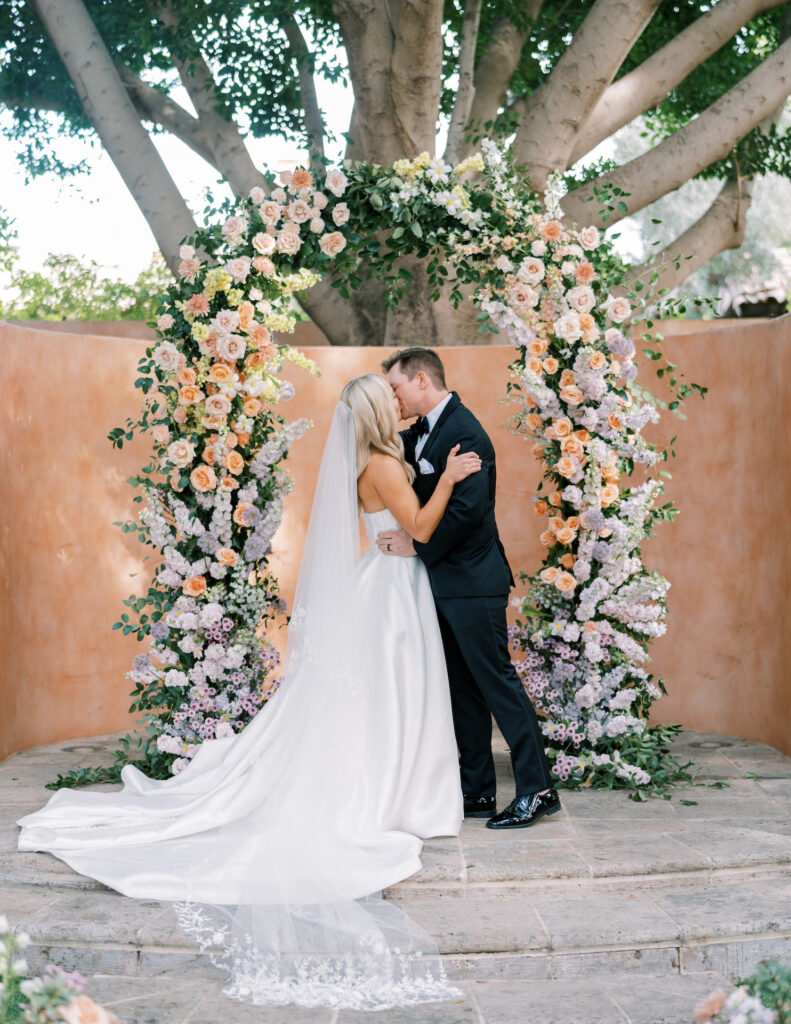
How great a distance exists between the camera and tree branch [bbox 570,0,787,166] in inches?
307

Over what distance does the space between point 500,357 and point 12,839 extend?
4178mm

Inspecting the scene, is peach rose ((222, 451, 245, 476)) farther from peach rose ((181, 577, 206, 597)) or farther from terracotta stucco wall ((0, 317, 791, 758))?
→ terracotta stucco wall ((0, 317, 791, 758))

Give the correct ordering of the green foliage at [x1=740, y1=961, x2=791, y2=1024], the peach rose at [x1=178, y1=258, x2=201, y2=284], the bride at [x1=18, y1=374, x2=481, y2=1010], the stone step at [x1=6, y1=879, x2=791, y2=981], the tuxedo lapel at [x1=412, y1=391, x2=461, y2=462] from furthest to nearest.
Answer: the peach rose at [x1=178, y1=258, x2=201, y2=284], the tuxedo lapel at [x1=412, y1=391, x2=461, y2=462], the bride at [x1=18, y1=374, x2=481, y2=1010], the stone step at [x1=6, y1=879, x2=791, y2=981], the green foliage at [x1=740, y1=961, x2=791, y2=1024]

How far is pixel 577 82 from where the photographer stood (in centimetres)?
718

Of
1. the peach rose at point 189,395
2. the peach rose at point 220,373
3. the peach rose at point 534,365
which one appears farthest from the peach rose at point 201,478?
the peach rose at point 534,365

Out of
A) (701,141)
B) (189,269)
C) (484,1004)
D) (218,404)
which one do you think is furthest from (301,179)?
(701,141)

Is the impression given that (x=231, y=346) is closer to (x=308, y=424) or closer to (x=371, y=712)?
(x=308, y=424)

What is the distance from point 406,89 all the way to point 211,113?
7.19 feet

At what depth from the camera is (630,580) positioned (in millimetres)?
5168

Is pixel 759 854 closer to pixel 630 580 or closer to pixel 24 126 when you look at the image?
pixel 630 580

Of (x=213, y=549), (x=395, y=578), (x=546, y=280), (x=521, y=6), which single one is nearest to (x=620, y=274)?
(x=546, y=280)

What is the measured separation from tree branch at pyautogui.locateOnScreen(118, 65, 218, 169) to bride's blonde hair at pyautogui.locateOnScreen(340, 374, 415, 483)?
541 cm

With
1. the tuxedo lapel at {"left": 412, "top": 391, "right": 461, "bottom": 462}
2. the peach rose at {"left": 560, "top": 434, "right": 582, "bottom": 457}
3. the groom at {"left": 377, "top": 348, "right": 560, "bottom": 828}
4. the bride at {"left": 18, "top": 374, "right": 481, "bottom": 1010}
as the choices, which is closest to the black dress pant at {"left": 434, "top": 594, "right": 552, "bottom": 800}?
the groom at {"left": 377, "top": 348, "right": 560, "bottom": 828}

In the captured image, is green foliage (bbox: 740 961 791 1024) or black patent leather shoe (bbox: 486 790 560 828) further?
black patent leather shoe (bbox: 486 790 560 828)
